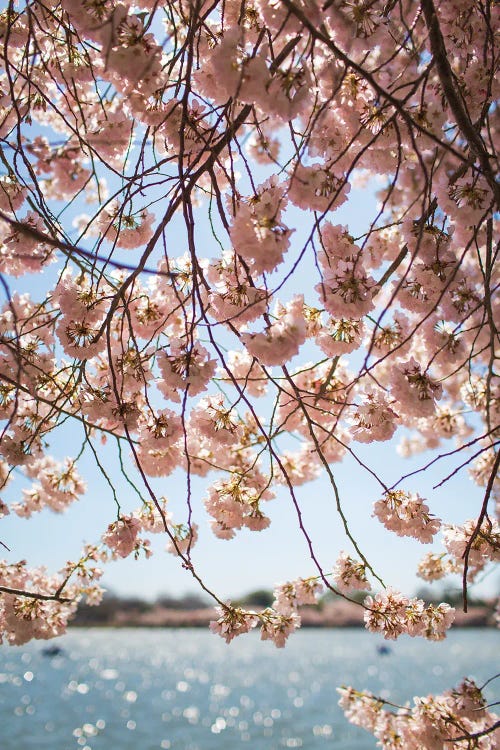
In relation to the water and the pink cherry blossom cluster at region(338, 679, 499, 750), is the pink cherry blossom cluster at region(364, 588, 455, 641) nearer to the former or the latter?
the pink cherry blossom cluster at region(338, 679, 499, 750)

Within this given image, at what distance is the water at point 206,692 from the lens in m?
12.1

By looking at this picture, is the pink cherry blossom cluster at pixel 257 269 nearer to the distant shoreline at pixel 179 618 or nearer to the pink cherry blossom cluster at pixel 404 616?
the pink cherry blossom cluster at pixel 404 616

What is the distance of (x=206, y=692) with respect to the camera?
66.6 ft

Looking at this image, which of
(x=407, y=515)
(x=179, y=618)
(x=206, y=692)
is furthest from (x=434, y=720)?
(x=179, y=618)

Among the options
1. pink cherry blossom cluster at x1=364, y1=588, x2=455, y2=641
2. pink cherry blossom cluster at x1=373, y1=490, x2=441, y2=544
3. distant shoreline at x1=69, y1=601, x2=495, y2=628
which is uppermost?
pink cherry blossom cluster at x1=373, y1=490, x2=441, y2=544

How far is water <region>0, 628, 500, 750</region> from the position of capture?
1212 cm

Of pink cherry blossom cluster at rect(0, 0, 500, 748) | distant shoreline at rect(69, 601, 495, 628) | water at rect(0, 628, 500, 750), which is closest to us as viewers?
pink cherry blossom cluster at rect(0, 0, 500, 748)

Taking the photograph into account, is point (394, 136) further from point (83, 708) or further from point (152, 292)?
point (83, 708)

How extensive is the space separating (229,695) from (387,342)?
20360 mm

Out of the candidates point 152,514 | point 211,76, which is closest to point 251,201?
point 211,76

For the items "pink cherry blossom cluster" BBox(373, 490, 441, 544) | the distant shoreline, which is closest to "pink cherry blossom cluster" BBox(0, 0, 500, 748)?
"pink cherry blossom cluster" BBox(373, 490, 441, 544)

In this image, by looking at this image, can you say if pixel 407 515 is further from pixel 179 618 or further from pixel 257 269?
pixel 179 618

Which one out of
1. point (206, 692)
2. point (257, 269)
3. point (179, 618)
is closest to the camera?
point (257, 269)

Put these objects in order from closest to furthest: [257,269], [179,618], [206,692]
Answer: [257,269], [206,692], [179,618]
